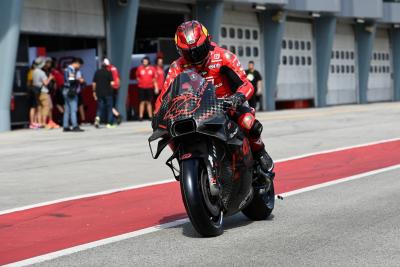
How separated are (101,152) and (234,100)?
341 inches

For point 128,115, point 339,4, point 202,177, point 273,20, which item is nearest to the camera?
point 202,177

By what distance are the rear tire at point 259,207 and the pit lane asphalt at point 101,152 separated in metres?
2.73

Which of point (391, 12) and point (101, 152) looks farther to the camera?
point (391, 12)

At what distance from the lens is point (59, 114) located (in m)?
24.5

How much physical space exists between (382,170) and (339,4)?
2720cm

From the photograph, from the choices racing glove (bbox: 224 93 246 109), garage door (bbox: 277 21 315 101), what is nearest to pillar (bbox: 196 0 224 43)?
garage door (bbox: 277 21 315 101)

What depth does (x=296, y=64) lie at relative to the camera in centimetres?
3662

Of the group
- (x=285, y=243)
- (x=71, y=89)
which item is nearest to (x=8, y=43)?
(x=71, y=89)

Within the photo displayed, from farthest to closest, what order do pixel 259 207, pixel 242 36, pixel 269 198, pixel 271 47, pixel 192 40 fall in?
pixel 271 47
pixel 242 36
pixel 269 198
pixel 259 207
pixel 192 40

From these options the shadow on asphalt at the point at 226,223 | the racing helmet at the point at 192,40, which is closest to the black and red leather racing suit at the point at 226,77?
the racing helmet at the point at 192,40

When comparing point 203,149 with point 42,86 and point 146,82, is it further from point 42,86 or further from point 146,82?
point 146,82

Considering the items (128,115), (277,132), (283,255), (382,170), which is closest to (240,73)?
(283,255)

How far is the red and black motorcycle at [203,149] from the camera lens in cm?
606

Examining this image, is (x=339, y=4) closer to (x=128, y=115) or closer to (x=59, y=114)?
(x=128, y=115)
